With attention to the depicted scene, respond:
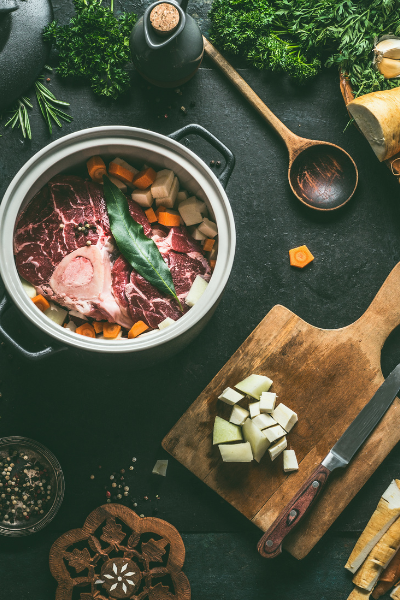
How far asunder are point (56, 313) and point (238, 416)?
990 millimetres

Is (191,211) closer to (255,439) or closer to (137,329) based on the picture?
(137,329)

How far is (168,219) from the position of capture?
6.98 feet

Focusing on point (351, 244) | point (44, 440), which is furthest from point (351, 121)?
point (44, 440)

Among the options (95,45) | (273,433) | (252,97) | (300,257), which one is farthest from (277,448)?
(95,45)

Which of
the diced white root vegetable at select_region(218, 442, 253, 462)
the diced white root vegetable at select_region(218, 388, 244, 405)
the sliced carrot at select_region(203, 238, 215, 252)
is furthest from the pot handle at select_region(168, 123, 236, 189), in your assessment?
the diced white root vegetable at select_region(218, 442, 253, 462)

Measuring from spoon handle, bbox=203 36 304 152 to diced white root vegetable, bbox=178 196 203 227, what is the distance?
704 mm

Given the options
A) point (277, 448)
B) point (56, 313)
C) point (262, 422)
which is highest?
point (56, 313)

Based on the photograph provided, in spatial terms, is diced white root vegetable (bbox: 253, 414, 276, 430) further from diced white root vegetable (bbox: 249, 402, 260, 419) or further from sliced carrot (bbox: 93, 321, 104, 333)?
sliced carrot (bbox: 93, 321, 104, 333)

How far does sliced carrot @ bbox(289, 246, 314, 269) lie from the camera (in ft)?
7.90

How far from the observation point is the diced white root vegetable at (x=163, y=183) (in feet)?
6.63

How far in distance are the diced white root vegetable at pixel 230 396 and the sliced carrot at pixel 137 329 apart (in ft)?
1.76

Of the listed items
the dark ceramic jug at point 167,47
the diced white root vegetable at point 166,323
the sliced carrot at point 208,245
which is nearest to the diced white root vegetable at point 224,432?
the diced white root vegetable at point 166,323

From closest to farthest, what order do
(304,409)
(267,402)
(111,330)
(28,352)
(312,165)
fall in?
(28,352), (111,330), (267,402), (304,409), (312,165)

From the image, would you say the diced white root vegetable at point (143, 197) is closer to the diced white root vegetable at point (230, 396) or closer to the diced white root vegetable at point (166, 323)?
the diced white root vegetable at point (166, 323)
